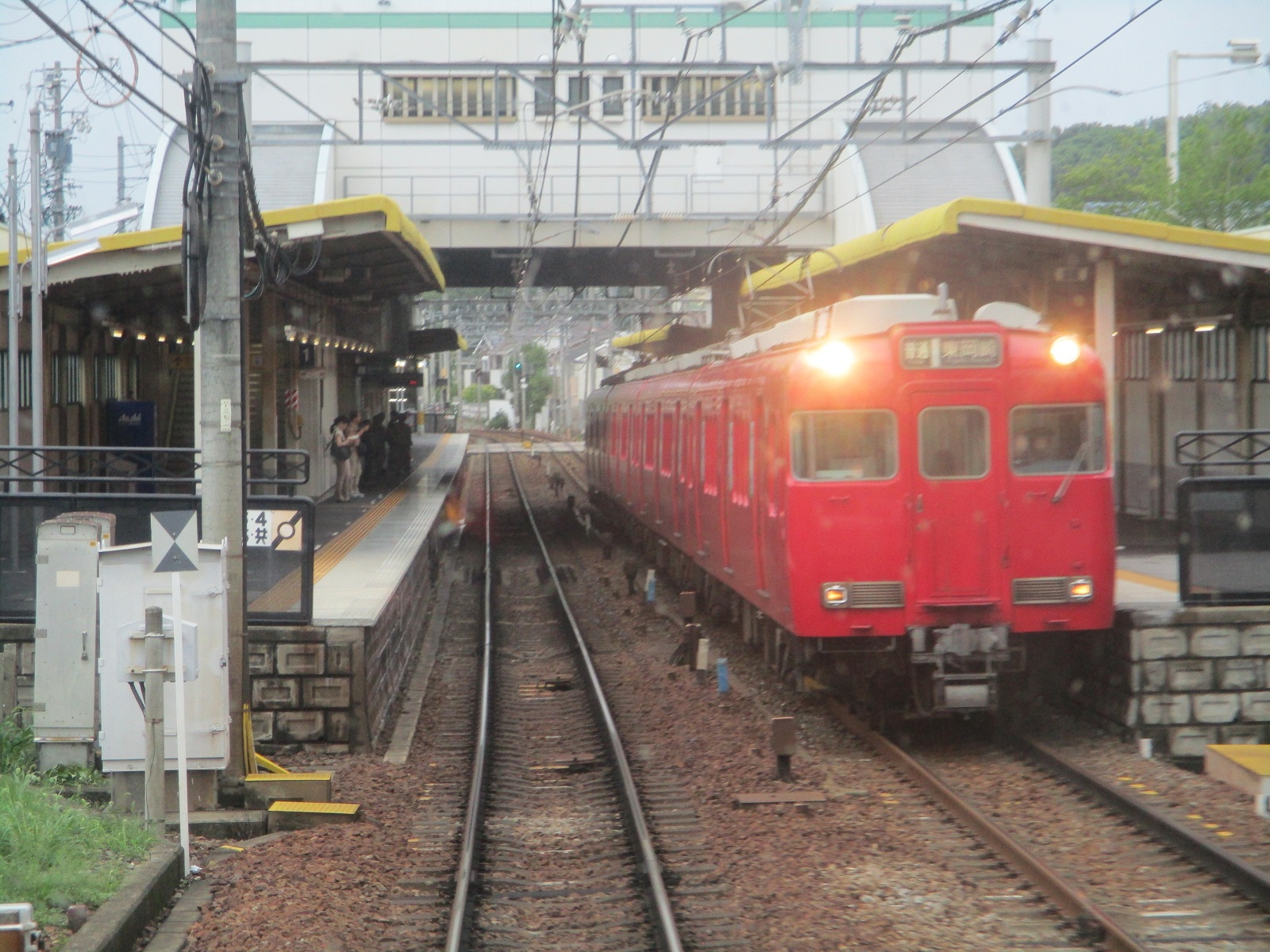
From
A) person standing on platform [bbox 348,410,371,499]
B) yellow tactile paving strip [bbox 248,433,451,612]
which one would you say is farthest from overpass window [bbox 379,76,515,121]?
person standing on platform [bbox 348,410,371,499]

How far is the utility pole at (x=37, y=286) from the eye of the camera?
43.6 ft

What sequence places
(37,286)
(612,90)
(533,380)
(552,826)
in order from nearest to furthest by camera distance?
(552,826) → (37,286) → (612,90) → (533,380)

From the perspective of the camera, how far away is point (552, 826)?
7.84 meters

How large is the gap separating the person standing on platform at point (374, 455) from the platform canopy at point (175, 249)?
879 cm

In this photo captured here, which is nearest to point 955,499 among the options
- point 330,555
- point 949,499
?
point 949,499

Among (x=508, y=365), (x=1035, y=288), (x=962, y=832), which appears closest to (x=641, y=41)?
(x=1035, y=288)

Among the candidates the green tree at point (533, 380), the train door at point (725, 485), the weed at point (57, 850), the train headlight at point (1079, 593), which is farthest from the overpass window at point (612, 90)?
the green tree at point (533, 380)

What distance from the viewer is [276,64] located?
1449cm

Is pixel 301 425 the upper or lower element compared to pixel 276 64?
lower

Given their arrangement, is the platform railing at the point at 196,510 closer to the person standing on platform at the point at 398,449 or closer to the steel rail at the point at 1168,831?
the steel rail at the point at 1168,831

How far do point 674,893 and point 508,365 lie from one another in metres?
78.5

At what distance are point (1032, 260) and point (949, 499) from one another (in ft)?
20.9

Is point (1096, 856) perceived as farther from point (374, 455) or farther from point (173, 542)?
point (374, 455)

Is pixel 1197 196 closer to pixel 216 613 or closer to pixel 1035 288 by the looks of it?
pixel 1035 288
